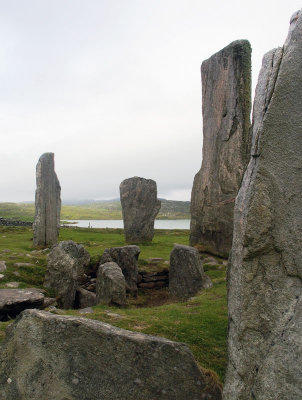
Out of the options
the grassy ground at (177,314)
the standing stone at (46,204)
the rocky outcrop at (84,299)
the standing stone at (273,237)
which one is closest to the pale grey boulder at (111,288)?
the grassy ground at (177,314)

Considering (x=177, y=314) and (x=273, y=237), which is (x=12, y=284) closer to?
(x=177, y=314)

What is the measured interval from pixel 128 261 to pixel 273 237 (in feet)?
30.1

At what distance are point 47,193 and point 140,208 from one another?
5425mm

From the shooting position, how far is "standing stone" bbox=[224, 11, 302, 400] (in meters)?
3.82

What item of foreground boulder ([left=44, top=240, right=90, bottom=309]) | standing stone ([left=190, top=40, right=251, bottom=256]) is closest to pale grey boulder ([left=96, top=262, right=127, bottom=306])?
foreground boulder ([left=44, top=240, right=90, bottom=309])

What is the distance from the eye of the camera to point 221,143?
14773 millimetres

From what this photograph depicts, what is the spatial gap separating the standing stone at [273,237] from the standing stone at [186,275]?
7.26 m

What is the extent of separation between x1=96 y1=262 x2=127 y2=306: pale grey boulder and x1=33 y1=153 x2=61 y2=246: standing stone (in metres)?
8.43

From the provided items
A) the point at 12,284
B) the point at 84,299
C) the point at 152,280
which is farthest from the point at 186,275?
the point at 12,284

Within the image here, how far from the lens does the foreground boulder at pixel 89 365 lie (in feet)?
13.8

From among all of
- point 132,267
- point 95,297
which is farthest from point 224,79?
point 95,297

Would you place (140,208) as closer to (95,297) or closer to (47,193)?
(47,193)

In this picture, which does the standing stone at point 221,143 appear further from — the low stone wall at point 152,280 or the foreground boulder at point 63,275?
the foreground boulder at point 63,275

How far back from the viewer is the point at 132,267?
1256cm
